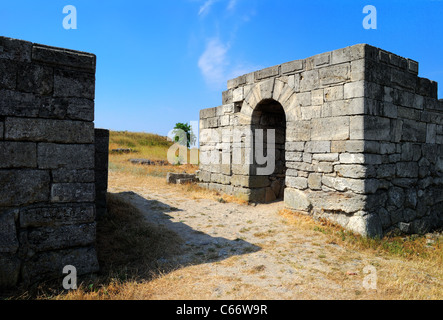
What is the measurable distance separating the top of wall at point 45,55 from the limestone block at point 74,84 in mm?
84

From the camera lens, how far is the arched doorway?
8.24 m

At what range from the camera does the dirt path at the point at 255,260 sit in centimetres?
333

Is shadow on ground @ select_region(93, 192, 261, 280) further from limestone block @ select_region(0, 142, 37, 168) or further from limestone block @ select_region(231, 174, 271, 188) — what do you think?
limestone block @ select_region(231, 174, 271, 188)

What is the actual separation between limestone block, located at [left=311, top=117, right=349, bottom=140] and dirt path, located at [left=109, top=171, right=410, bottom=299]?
6.48 feet

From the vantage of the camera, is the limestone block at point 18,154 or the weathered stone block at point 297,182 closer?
the limestone block at point 18,154

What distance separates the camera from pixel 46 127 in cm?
333

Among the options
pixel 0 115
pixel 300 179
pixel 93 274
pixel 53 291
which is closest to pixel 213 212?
pixel 300 179

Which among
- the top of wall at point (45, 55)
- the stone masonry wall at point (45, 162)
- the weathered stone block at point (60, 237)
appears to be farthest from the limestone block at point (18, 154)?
the top of wall at point (45, 55)

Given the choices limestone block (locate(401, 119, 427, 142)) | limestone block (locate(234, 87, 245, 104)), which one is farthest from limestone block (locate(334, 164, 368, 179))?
limestone block (locate(234, 87, 245, 104))

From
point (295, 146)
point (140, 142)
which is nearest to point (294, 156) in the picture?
point (295, 146)

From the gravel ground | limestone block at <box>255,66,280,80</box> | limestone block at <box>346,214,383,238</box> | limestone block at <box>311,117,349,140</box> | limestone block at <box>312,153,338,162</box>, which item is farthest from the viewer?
limestone block at <box>255,66,280,80</box>

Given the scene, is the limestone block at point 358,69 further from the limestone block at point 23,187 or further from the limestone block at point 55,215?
the limestone block at point 23,187

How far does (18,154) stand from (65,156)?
1.51 ft

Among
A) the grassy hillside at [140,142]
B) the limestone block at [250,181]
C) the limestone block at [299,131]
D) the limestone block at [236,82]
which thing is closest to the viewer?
the limestone block at [299,131]
